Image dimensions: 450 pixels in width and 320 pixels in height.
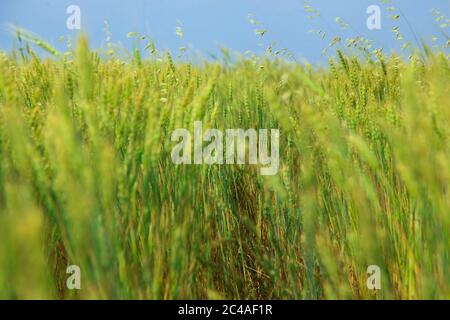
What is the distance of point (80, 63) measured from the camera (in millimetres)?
815

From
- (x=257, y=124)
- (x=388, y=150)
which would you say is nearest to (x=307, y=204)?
(x=388, y=150)

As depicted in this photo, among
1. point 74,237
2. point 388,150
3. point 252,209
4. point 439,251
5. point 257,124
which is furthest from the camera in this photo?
point 257,124

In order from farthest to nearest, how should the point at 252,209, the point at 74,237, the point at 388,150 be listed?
the point at 252,209
the point at 388,150
the point at 74,237

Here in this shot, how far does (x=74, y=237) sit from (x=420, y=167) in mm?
493
